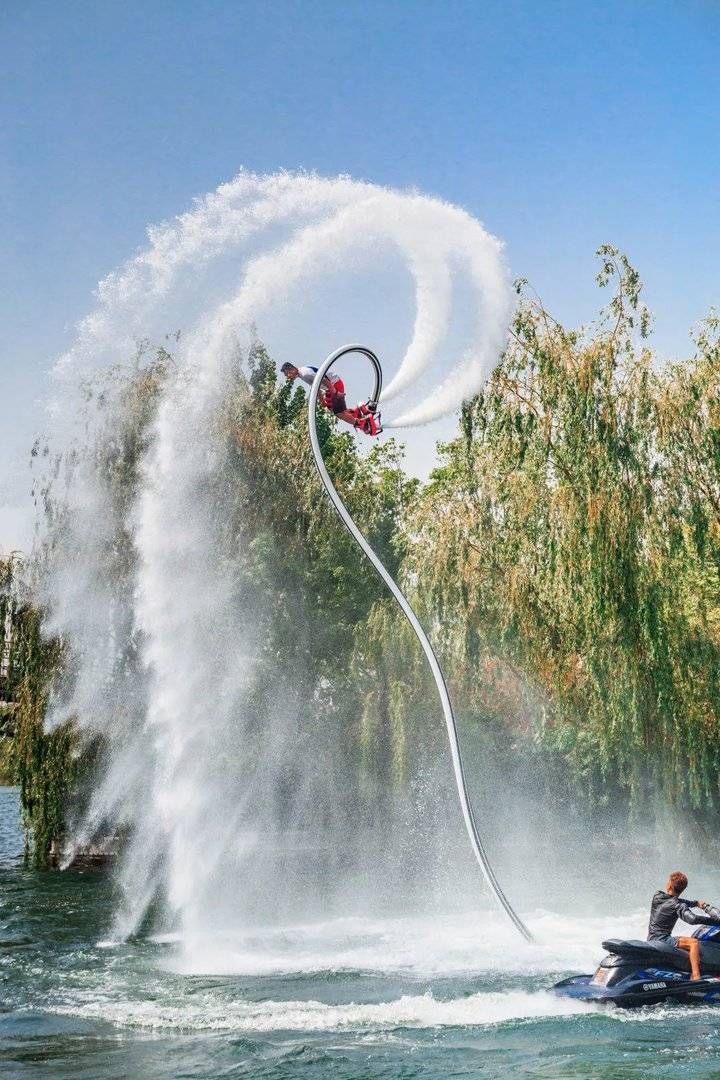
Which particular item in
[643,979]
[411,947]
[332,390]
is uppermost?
[332,390]

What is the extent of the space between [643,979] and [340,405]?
267 inches

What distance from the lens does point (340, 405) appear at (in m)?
12.4

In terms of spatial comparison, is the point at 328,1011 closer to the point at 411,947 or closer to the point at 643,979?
the point at 643,979

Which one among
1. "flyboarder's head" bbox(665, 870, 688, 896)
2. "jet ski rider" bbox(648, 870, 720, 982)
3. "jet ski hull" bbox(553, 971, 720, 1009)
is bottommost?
"jet ski hull" bbox(553, 971, 720, 1009)

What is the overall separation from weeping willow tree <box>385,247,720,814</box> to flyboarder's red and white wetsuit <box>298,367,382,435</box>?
7.82 meters

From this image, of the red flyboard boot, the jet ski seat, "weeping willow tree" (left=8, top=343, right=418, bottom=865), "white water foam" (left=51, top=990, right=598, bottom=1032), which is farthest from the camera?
"weeping willow tree" (left=8, top=343, right=418, bottom=865)

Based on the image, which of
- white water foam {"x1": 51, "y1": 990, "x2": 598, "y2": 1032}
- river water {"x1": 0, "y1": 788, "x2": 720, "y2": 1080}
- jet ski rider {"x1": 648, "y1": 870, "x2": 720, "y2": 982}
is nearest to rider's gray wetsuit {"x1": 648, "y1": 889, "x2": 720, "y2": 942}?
jet ski rider {"x1": 648, "y1": 870, "x2": 720, "y2": 982}

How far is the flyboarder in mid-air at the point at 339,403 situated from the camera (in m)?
12.2

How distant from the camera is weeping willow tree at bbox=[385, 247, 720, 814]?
63.5 feet

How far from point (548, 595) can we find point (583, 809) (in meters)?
6.22

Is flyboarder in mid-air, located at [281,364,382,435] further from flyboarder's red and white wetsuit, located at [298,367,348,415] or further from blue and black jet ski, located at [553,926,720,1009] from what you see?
blue and black jet ski, located at [553,926,720,1009]

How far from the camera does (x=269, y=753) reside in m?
25.0

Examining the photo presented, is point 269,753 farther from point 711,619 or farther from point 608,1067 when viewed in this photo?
point 608,1067

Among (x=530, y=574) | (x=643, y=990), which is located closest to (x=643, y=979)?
(x=643, y=990)
